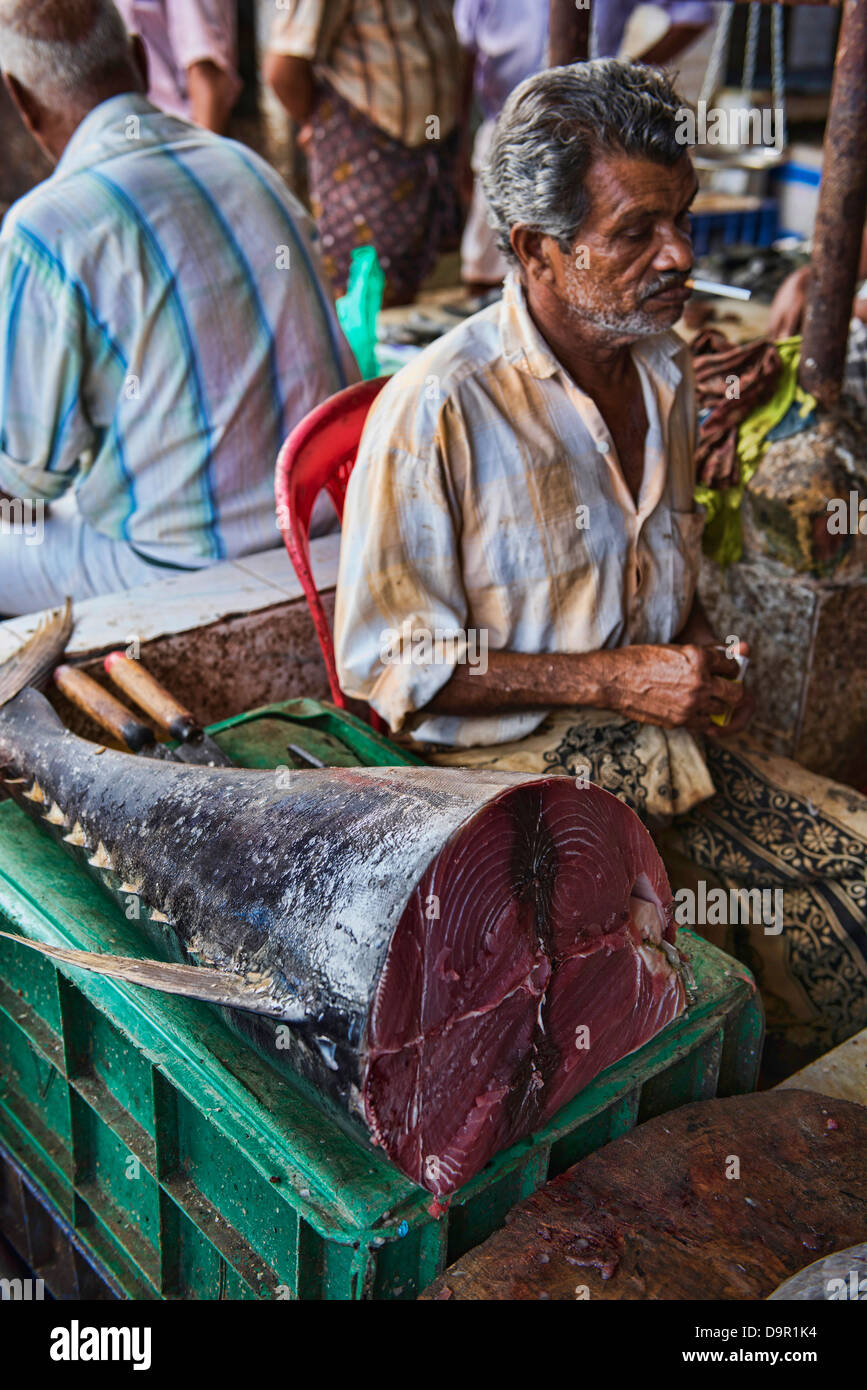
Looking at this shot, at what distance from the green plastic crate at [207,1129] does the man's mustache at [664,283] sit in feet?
3.48

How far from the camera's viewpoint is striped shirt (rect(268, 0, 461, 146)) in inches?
186

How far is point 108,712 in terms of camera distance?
2133mm

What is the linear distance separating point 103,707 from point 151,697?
0.28 feet

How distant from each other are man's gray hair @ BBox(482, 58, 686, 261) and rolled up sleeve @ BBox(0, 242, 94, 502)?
1120 mm

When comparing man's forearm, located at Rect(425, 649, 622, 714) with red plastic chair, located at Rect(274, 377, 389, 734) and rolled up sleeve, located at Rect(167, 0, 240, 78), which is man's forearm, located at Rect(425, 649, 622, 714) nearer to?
red plastic chair, located at Rect(274, 377, 389, 734)

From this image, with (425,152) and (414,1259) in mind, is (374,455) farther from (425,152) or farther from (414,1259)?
(425,152)

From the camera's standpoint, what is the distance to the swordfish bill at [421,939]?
4.25ft

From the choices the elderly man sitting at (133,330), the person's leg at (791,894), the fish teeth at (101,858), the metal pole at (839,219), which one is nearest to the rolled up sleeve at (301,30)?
the elderly man sitting at (133,330)

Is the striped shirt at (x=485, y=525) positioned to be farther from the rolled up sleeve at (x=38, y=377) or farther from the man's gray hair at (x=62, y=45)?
the man's gray hair at (x=62, y=45)

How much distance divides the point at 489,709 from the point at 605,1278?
1070mm

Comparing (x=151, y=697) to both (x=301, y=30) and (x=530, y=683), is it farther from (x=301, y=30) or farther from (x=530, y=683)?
(x=301, y=30)

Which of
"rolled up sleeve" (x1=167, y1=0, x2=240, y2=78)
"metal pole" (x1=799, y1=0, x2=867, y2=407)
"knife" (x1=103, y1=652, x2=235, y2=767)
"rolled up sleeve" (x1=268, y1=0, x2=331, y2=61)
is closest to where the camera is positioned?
"knife" (x1=103, y1=652, x2=235, y2=767)

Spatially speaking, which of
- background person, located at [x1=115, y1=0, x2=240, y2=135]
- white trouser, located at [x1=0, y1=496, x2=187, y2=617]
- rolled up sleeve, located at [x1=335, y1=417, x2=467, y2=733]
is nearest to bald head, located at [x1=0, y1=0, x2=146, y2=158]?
white trouser, located at [x1=0, y1=496, x2=187, y2=617]

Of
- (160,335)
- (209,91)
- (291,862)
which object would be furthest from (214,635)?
(209,91)
